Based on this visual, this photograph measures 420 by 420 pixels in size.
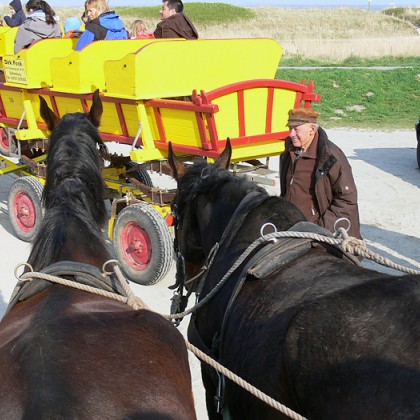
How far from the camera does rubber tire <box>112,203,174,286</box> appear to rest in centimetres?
602

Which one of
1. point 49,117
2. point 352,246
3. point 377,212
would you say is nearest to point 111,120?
point 49,117

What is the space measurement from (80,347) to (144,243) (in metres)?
4.24

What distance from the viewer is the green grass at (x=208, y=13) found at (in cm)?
4325

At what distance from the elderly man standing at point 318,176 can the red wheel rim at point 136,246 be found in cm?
241

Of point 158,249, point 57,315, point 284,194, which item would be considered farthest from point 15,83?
point 57,315

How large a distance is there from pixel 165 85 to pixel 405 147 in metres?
8.24

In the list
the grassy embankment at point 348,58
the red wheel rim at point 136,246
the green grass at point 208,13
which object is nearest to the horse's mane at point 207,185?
the red wheel rim at point 136,246

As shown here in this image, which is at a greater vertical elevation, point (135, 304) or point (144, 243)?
point (135, 304)

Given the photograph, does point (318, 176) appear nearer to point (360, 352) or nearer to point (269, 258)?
point (269, 258)

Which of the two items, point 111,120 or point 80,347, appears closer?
point 80,347

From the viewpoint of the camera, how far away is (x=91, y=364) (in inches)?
75.8

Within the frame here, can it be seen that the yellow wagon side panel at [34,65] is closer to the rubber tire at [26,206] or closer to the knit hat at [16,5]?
the rubber tire at [26,206]

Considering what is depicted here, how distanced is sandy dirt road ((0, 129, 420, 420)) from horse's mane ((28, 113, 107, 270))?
71.0 inches

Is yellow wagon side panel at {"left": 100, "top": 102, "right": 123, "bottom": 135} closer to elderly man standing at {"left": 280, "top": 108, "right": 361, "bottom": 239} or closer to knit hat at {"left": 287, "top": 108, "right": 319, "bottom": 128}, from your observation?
elderly man standing at {"left": 280, "top": 108, "right": 361, "bottom": 239}
